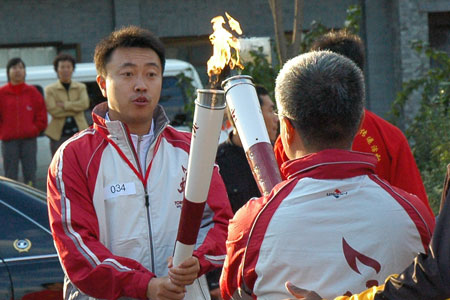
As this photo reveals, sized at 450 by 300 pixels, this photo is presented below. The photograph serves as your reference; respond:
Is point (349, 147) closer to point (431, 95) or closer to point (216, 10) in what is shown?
point (431, 95)

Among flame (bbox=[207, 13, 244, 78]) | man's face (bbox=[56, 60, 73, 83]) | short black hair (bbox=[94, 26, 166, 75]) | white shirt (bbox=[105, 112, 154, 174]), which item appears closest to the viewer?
flame (bbox=[207, 13, 244, 78])

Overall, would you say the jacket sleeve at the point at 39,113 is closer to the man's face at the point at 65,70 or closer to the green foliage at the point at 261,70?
the man's face at the point at 65,70

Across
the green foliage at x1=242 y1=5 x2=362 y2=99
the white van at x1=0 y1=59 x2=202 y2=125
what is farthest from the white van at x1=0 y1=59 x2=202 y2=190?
the green foliage at x1=242 y1=5 x2=362 y2=99

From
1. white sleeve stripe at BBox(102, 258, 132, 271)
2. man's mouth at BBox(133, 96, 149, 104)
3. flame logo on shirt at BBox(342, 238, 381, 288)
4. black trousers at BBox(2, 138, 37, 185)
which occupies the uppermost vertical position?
man's mouth at BBox(133, 96, 149, 104)

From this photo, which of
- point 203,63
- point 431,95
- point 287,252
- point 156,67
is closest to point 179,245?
point 287,252

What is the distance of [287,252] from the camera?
275 cm

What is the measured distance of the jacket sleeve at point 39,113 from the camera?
11883 millimetres

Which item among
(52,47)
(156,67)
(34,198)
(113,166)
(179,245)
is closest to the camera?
(179,245)

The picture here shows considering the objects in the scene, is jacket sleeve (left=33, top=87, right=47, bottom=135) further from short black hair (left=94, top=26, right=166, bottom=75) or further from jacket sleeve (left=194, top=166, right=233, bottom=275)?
jacket sleeve (left=194, top=166, right=233, bottom=275)

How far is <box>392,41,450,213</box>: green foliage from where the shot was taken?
27.1 ft

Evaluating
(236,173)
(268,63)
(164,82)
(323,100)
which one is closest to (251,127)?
(323,100)

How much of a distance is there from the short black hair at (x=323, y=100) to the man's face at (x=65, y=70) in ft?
31.0

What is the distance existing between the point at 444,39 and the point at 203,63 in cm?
521

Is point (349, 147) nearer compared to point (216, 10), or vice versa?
point (349, 147)
